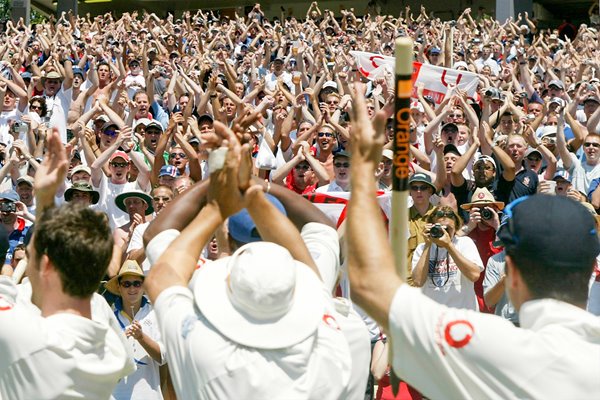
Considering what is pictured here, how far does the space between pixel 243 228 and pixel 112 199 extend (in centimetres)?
613

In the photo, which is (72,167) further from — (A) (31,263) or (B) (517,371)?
(B) (517,371)

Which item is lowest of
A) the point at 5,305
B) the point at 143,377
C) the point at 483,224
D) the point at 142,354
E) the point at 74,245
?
the point at 143,377

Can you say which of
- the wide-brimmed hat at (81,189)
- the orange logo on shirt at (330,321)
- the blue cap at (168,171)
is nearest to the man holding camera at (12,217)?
the wide-brimmed hat at (81,189)

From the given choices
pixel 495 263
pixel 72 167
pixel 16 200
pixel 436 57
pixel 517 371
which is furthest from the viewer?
pixel 436 57

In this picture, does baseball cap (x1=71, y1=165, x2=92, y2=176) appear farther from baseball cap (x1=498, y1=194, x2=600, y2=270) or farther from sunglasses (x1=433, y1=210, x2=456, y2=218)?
baseball cap (x1=498, y1=194, x2=600, y2=270)

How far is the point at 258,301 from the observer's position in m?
3.04

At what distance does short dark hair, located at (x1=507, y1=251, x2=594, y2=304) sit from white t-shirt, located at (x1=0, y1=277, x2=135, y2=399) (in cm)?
130

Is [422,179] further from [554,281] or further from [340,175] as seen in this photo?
[554,281]

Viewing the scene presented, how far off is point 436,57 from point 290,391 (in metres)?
15.2

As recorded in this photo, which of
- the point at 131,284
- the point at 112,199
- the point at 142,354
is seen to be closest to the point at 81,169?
the point at 112,199

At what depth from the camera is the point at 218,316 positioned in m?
3.10

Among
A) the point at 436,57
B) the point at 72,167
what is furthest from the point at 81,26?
the point at 72,167

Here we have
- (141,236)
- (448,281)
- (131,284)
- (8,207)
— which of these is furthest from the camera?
(8,207)

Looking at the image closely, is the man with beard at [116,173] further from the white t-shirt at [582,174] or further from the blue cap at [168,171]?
the white t-shirt at [582,174]
